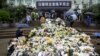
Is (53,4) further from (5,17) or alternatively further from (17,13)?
(5,17)

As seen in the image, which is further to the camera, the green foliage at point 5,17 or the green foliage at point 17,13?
the green foliage at point 17,13

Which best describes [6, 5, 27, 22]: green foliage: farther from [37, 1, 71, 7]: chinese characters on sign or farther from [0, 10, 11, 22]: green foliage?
[37, 1, 71, 7]: chinese characters on sign

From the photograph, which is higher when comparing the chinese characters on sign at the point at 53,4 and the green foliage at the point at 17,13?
the green foliage at the point at 17,13

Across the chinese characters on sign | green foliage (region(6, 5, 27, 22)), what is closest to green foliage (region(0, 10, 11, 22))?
green foliage (region(6, 5, 27, 22))

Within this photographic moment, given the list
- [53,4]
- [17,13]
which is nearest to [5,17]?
[17,13]

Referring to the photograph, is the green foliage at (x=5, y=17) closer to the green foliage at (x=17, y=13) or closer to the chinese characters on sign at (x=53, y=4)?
the green foliage at (x=17, y=13)

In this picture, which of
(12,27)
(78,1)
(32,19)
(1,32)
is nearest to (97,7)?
(32,19)

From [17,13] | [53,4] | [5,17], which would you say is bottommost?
[53,4]

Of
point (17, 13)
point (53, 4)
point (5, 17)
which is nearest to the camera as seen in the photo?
point (5, 17)

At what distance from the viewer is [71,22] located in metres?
30.2

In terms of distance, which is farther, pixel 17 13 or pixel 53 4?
pixel 53 4

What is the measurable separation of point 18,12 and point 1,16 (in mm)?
4067

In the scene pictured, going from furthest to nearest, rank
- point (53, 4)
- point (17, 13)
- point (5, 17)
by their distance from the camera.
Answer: point (53, 4), point (17, 13), point (5, 17)

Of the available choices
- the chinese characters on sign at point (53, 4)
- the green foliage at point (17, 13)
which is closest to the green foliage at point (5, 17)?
the green foliage at point (17, 13)
